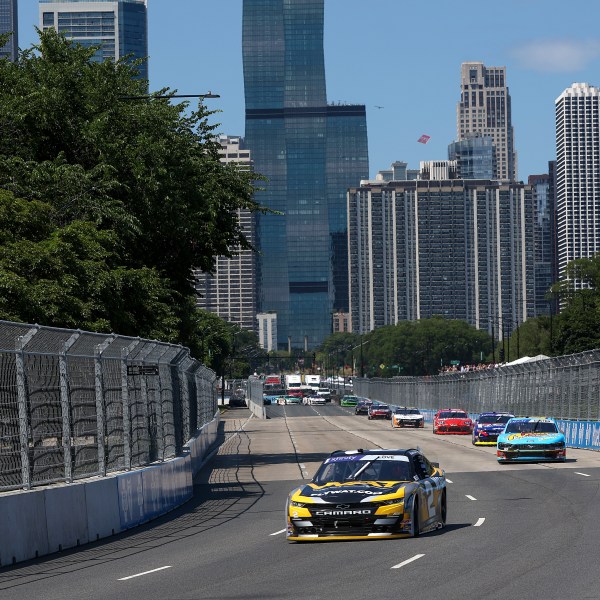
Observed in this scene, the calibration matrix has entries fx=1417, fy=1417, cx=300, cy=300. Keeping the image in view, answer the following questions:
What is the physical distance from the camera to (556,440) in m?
39.1

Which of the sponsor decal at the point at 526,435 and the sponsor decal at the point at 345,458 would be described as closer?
the sponsor decal at the point at 345,458

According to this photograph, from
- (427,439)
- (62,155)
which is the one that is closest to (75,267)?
(62,155)

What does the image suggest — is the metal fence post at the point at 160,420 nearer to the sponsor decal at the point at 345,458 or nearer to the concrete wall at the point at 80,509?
the concrete wall at the point at 80,509

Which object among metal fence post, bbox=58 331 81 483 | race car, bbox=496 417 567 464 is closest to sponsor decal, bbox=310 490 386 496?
metal fence post, bbox=58 331 81 483

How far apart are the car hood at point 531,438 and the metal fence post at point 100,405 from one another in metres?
18.8

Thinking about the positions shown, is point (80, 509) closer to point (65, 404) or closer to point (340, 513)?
point (65, 404)

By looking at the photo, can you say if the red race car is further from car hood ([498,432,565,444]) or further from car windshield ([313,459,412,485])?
car windshield ([313,459,412,485])

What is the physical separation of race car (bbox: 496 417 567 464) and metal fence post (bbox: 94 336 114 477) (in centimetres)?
1875

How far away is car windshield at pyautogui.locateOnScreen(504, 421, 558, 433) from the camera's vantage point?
39469mm

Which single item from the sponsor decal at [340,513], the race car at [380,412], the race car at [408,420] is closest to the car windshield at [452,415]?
the race car at [408,420]

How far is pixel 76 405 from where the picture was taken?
68.9 feet

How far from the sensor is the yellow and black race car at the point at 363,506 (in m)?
18.8

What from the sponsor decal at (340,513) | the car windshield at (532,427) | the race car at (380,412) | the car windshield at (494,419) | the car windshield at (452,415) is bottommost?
the race car at (380,412)

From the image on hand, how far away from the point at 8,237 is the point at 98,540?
15.7 m
